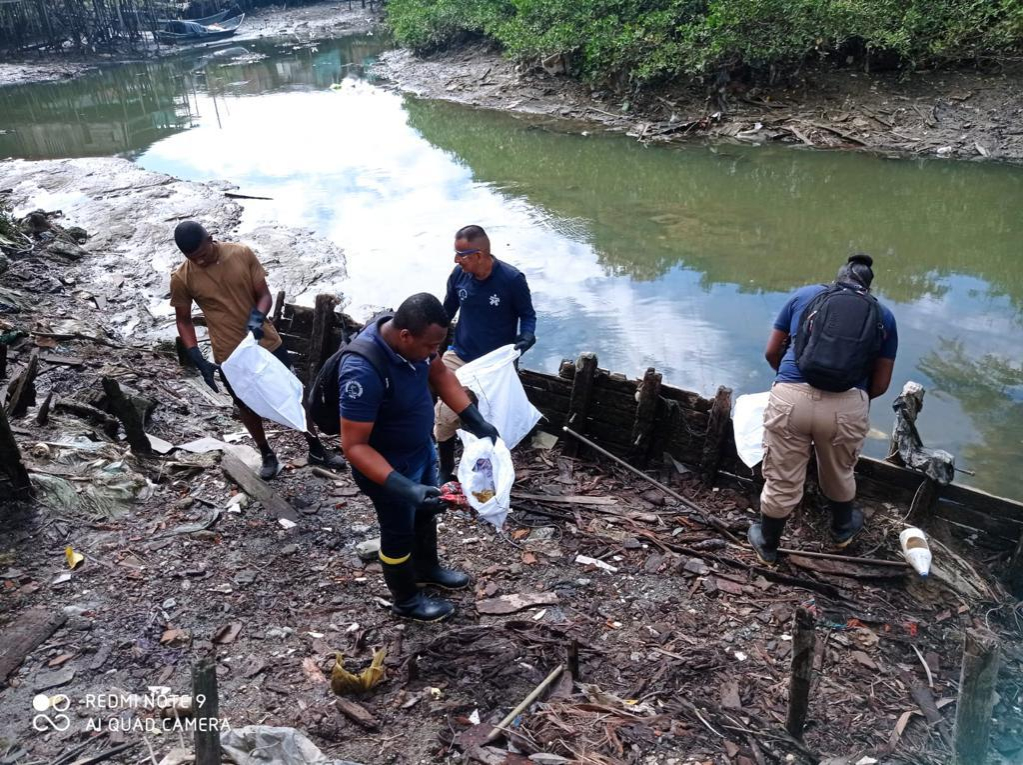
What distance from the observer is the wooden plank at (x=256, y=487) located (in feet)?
17.7

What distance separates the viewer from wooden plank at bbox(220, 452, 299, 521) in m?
5.41

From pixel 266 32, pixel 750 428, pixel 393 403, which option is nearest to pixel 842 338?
pixel 750 428

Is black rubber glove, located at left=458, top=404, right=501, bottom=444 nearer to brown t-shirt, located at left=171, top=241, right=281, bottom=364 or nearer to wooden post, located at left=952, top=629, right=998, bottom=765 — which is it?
brown t-shirt, located at left=171, top=241, right=281, bottom=364

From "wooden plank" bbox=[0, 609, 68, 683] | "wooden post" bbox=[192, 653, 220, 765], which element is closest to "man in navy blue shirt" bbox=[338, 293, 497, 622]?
"wooden post" bbox=[192, 653, 220, 765]

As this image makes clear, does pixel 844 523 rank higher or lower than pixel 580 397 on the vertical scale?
lower

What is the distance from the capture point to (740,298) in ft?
33.0

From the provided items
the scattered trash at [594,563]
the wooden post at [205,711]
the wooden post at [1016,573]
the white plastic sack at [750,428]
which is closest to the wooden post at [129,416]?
the scattered trash at [594,563]

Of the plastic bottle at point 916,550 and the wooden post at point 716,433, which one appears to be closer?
the plastic bottle at point 916,550

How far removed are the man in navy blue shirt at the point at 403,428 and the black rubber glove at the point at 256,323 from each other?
1.89m

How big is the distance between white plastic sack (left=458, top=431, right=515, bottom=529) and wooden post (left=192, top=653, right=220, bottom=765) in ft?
5.39

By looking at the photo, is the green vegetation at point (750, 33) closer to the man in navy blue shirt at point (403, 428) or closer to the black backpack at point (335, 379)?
the man in navy blue shirt at point (403, 428)

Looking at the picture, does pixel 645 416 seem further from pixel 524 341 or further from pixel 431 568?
pixel 431 568

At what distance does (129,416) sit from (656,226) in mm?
9359

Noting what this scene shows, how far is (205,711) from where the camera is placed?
2500mm
